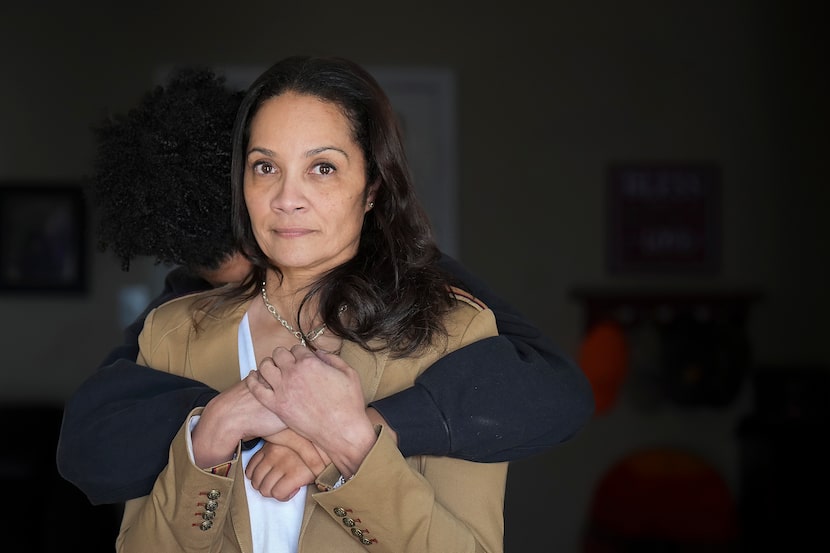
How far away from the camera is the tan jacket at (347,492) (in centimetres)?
126

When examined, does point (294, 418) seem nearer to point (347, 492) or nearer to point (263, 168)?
point (347, 492)

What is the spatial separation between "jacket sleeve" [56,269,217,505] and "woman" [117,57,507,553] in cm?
5

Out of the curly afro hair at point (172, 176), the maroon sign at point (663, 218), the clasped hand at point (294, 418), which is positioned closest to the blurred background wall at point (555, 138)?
the maroon sign at point (663, 218)

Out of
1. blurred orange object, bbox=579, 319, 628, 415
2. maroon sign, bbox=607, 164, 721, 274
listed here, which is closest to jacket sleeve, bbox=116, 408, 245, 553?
blurred orange object, bbox=579, 319, 628, 415

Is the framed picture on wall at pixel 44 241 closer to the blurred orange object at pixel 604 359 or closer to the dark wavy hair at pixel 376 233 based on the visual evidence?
the blurred orange object at pixel 604 359

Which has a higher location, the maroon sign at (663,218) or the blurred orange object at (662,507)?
the maroon sign at (663,218)

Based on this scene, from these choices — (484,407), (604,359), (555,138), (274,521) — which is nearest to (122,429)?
(274,521)

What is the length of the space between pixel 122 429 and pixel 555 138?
3.68 metres

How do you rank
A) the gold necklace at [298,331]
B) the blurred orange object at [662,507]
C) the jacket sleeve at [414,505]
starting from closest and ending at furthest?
the jacket sleeve at [414,505]
the gold necklace at [298,331]
the blurred orange object at [662,507]

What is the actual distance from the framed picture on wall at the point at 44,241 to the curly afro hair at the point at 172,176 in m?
3.21

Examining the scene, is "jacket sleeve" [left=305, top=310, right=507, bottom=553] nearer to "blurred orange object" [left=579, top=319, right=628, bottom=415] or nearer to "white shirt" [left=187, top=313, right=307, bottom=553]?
"white shirt" [left=187, top=313, right=307, bottom=553]

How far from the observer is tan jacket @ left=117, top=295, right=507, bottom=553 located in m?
1.26

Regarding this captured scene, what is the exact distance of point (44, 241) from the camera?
4.63 metres

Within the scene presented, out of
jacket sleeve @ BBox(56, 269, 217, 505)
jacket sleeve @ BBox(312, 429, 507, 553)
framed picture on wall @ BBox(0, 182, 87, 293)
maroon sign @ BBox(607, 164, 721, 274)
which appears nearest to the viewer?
jacket sleeve @ BBox(312, 429, 507, 553)
